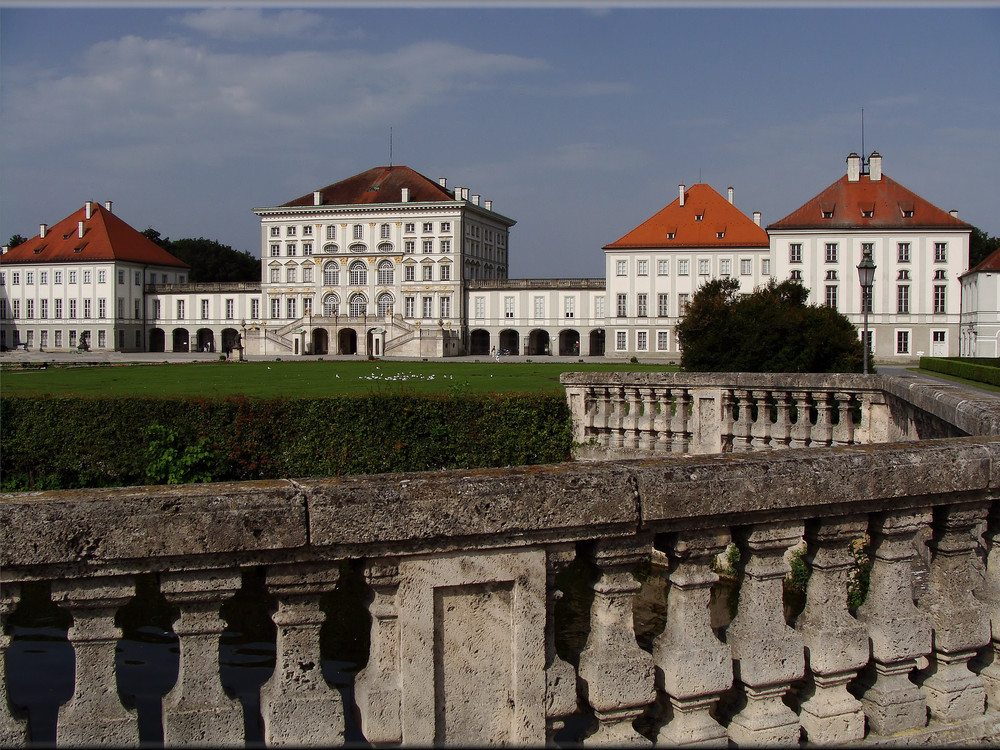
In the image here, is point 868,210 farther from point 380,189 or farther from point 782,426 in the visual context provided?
point 782,426

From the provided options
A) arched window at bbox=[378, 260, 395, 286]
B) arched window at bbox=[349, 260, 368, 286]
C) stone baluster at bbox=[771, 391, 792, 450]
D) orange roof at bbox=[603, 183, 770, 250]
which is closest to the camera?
stone baluster at bbox=[771, 391, 792, 450]

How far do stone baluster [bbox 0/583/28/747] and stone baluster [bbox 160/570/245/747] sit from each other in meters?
0.40

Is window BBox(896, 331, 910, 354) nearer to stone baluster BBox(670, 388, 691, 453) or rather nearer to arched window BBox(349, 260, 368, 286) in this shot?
arched window BBox(349, 260, 368, 286)

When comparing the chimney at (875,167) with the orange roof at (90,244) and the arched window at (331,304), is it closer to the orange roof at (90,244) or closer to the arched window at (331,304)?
the arched window at (331,304)

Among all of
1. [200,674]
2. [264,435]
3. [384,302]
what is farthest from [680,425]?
[384,302]

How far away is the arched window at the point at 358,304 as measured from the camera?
83812mm

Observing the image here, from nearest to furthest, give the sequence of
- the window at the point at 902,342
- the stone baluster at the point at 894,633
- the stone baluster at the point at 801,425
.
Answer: the stone baluster at the point at 894,633, the stone baluster at the point at 801,425, the window at the point at 902,342

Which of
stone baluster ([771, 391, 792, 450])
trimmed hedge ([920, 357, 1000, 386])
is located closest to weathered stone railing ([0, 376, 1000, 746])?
stone baluster ([771, 391, 792, 450])

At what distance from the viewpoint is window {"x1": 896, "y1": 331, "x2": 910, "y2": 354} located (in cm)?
6384

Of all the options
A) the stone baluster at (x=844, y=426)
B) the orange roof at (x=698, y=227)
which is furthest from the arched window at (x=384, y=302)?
the stone baluster at (x=844, y=426)

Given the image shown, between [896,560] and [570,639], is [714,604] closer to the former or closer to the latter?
[570,639]

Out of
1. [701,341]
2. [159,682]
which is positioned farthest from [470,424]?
[159,682]

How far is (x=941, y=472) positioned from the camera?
132 inches

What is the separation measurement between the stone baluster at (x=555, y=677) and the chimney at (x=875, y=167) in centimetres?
6838
